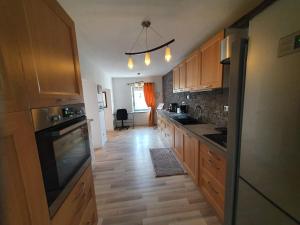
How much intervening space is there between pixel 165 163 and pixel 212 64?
6.81 ft

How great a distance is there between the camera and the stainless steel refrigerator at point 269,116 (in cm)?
68

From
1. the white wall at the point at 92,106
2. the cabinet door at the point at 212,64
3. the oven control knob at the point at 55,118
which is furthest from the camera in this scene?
the white wall at the point at 92,106

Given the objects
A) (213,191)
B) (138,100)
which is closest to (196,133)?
(213,191)

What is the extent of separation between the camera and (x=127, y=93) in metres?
6.50

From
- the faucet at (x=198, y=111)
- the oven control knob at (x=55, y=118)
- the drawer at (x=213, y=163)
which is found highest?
the oven control knob at (x=55, y=118)

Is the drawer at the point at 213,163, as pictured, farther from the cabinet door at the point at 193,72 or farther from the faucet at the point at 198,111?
the faucet at the point at 198,111

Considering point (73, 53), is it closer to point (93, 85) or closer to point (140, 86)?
point (93, 85)

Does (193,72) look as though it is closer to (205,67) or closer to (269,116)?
(205,67)

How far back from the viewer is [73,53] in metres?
1.17

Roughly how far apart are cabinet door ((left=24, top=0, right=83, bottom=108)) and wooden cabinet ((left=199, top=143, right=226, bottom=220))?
157 cm

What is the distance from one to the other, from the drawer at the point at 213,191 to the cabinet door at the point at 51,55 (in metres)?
1.76

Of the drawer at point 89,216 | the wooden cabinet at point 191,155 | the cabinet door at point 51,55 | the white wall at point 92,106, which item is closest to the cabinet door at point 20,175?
the cabinet door at point 51,55

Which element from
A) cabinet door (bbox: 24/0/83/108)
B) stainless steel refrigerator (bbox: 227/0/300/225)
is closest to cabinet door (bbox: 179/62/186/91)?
stainless steel refrigerator (bbox: 227/0/300/225)

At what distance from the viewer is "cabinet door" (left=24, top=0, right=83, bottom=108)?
2.32ft
